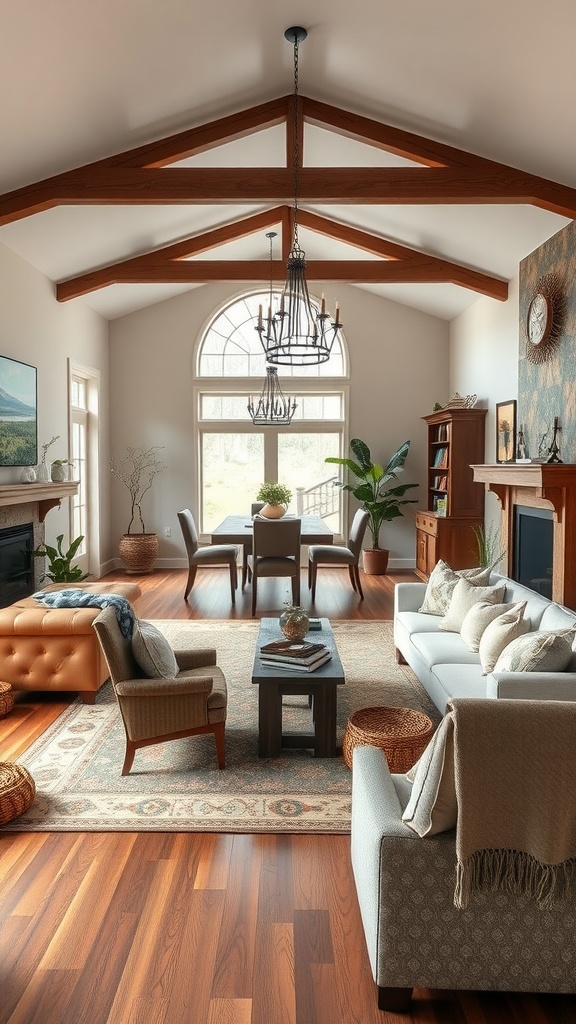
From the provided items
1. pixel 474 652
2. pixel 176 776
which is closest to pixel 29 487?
pixel 176 776

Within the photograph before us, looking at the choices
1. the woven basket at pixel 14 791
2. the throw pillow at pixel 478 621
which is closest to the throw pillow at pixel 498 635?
the throw pillow at pixel 478 621

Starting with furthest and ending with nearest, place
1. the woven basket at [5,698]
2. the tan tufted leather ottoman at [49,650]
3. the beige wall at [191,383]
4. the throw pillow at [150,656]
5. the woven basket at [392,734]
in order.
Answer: the beige wall at [191,383] < the tan tufted leather ottoman at [49,650] < the woven basket at [5,698] < the throw pillow at [150,656] < the woven basket at [392,734]

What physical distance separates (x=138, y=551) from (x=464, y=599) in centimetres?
535

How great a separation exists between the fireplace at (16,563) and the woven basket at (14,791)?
2740 millimetres

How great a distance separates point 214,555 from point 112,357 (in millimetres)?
3542

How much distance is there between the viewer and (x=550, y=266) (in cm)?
562

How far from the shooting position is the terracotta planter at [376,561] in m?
8.94

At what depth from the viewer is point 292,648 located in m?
3.64

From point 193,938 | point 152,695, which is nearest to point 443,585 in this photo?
point 152,695

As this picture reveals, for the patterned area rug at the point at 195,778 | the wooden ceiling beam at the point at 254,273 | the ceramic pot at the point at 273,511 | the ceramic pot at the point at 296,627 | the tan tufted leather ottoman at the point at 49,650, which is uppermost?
the wooden ceiling beam at the point at 254,273

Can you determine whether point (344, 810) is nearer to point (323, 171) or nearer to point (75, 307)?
point (323, 171)

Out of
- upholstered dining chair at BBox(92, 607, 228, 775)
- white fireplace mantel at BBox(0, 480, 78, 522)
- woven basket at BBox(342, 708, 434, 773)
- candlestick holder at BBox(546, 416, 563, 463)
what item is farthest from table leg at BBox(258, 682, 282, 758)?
candlestick holder at BBox(546, 416, 563, 463)

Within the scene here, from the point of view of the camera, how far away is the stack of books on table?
3.50 metres

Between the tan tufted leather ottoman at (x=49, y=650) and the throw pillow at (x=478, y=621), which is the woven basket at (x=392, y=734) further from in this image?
the tan tufted leather ottoman at (x=49, y=650)
